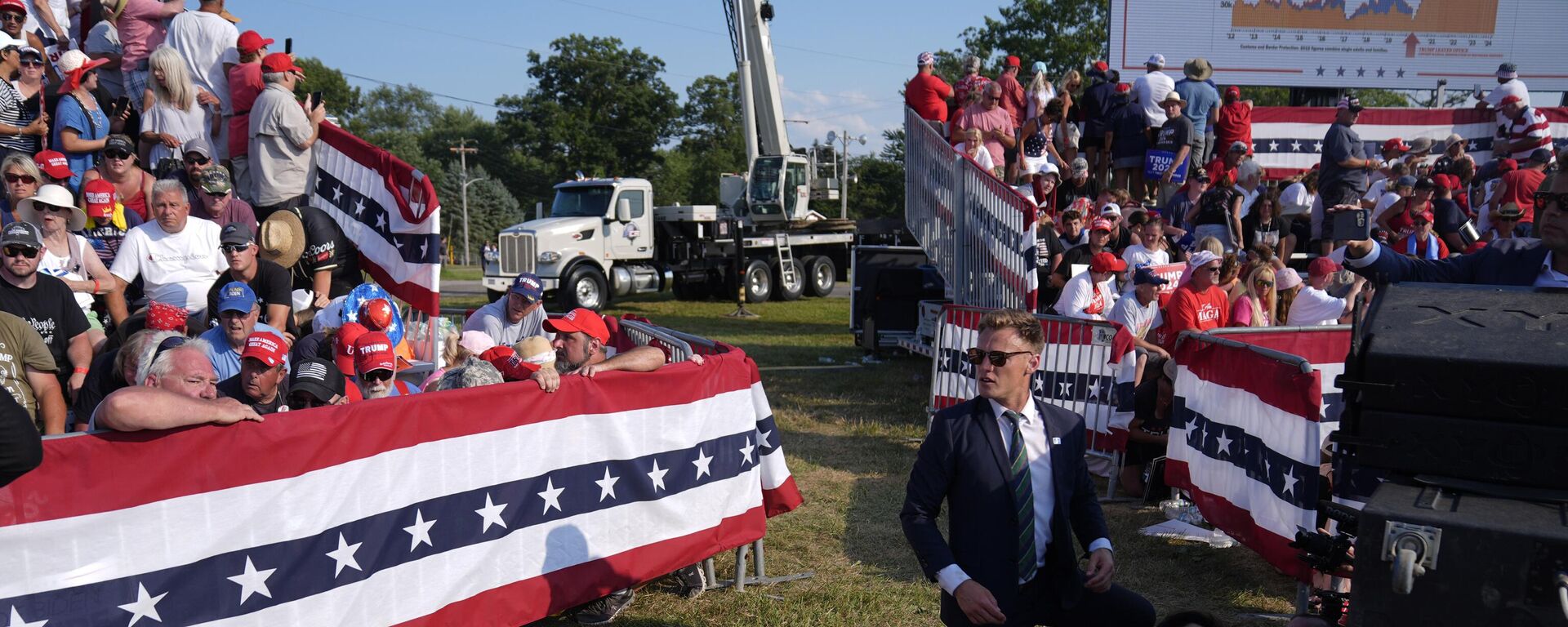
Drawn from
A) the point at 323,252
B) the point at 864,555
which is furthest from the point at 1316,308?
the point at 323,252

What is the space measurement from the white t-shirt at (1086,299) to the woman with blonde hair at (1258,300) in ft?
3.28

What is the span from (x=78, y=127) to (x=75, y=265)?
2006mm

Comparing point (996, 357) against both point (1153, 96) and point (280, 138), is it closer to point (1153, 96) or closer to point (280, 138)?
point (280, 138)

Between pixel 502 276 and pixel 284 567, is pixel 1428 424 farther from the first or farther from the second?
pixel 502 276

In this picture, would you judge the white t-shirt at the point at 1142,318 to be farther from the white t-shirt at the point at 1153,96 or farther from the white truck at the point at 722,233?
the white truck at the point at 722,233

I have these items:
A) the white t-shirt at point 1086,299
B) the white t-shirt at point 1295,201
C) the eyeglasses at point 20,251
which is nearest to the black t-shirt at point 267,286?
the eyeglasses at point 20,251

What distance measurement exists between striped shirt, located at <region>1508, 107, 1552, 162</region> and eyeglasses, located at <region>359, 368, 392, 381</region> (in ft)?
50.8

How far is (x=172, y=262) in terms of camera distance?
6395 millimetres

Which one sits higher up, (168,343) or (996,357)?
(996,357)

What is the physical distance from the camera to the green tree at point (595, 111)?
218 ft

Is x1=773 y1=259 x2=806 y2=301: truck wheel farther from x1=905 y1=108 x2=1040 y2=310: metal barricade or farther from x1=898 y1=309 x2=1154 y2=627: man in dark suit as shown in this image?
x1=898 y1=309 x2=1154 y2=627: man in dark suit

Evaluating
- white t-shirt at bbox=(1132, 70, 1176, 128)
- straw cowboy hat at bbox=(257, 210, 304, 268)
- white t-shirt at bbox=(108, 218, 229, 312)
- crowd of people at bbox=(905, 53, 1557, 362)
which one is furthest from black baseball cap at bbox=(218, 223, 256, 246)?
white t-shirt at bbox=(1132, 70, 1176, 128)

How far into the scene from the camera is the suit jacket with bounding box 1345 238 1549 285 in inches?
154

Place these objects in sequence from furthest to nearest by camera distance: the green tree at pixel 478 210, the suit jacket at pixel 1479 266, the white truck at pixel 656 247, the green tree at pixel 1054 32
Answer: the green tree at pixel 478 210 < the green tree at pixel 1054 32 < the white truck at pixel 656 247 < the suit jacket at pixel 1479 266
